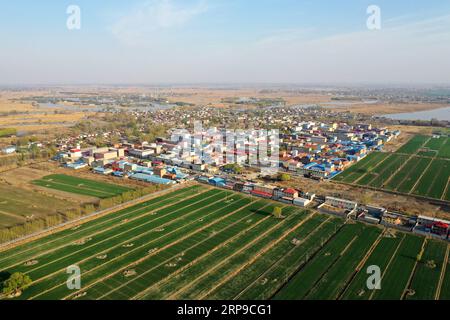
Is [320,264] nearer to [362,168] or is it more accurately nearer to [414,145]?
[362,168]

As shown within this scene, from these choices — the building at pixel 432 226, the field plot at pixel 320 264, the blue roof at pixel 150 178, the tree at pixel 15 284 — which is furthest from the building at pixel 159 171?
the building at pixel 432 226

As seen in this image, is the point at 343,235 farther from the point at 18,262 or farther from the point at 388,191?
the point at 18,262

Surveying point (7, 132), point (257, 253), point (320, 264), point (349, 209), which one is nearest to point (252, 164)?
point (349, 209)

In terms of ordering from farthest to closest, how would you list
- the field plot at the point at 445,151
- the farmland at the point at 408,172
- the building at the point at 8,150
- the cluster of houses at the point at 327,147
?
the building at the point at 8,150, the field plot at the point at 445,151, the cluster of houses at the point at 327,147, the farmland at the point at 408,172

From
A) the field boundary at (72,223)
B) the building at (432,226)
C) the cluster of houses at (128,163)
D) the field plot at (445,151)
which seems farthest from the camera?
the field plot at (445,151)

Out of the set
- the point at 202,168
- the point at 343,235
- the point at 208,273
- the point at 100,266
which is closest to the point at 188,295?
the point at 208,273

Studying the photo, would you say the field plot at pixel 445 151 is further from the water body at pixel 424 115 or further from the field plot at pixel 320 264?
the water body at pixel 424 115

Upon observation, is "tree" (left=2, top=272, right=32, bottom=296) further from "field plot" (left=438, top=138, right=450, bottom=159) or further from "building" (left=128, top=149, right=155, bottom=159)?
"field plot" (left=438, top=138, right=450, bottom=159)
